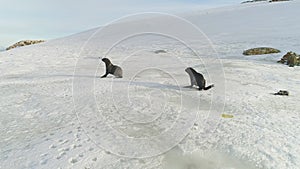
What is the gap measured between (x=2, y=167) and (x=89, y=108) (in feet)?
6.02

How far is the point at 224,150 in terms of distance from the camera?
279cm

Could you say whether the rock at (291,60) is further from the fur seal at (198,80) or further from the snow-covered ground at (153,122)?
the fur seal at (198,80)

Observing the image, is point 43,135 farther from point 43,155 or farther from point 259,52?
point 259,52

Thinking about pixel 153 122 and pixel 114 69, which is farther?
pixel 114 69

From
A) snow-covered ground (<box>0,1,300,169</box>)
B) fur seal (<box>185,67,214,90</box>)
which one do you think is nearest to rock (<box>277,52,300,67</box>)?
snow-covered ground (<box>0,1,300,169</box>)

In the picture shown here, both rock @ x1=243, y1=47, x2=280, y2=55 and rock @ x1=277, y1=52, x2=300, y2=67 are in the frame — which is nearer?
rock @ x1=277, y1=52, x2=300, y2=67

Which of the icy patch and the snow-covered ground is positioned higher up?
the snow-covered ground

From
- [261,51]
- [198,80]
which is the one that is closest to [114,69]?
[198,80]

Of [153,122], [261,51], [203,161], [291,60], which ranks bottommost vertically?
[203,161]

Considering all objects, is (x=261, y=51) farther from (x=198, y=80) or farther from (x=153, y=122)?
(x=153, y=122)

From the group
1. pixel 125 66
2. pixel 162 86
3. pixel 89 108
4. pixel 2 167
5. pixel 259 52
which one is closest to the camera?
pixel 2 167

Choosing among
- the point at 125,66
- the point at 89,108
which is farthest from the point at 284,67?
the point at 89,108

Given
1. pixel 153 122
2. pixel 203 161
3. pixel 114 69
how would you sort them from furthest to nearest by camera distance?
1. pixel 114 69
2. pixel 153 122
3. pixel 203 161

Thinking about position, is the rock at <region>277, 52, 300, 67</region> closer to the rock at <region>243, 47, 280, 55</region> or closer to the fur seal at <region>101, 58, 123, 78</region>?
the rock at <region>243, 47, 280, 55</region>
